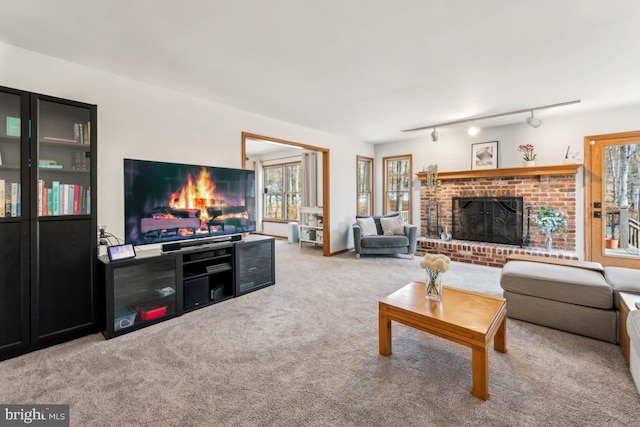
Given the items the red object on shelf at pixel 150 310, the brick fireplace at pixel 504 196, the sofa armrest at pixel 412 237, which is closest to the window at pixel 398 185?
the brick fireplace at pixel 504 196

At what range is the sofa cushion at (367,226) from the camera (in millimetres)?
5402

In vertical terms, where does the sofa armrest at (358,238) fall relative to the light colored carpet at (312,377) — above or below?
above

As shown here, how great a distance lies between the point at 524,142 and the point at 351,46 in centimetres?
398

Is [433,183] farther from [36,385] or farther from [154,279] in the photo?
[36,385]

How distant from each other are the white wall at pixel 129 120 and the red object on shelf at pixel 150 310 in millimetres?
780

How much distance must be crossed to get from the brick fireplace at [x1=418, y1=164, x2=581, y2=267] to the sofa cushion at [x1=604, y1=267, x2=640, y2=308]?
2.00 metres

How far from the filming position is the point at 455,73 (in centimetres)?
283

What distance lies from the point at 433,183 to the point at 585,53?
3289 mm

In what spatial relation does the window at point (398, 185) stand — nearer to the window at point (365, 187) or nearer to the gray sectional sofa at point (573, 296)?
the window at point (365, 187)

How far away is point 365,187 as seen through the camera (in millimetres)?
6520

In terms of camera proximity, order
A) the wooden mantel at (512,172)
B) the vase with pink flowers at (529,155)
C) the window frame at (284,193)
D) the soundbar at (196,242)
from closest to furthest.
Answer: the soundbar at (196,242) < the wooden mantel at (512,172) < the vase with pink flowers at (529,155) < the window frame at (284,193)

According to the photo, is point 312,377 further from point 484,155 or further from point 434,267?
point 484,155

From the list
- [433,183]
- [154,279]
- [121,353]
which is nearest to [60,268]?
[154,279]

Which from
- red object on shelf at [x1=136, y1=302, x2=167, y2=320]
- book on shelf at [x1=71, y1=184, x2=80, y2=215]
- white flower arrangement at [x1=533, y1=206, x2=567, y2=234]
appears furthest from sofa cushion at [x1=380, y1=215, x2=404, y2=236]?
book on shelf at [x1=71, y1=184, x2=80, y2=215]
